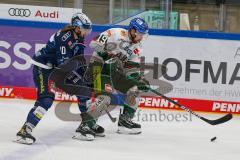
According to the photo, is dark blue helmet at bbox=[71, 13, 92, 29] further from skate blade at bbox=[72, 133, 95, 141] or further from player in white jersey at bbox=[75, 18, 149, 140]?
skate blade at bbox=[72, 133, 95, 141]

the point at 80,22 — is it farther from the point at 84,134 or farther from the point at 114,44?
the point at 84,134

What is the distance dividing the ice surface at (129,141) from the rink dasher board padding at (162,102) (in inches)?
13.1

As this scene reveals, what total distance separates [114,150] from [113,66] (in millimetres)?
1128

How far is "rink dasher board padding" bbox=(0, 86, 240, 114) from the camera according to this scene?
7.88 metres

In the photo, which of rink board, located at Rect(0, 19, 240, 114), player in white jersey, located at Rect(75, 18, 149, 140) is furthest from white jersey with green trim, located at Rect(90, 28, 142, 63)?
rink board, located at Rect(0, 19, 240, 114)

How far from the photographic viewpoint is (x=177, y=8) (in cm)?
892

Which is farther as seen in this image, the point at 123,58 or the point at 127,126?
the point at 127,126

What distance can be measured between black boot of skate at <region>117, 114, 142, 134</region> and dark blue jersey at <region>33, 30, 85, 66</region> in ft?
3.57

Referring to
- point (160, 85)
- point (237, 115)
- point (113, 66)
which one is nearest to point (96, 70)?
point (113, 66)

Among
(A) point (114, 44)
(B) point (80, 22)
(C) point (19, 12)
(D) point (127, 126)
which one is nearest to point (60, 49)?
(B) point (80, 22)

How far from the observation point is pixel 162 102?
795 cm

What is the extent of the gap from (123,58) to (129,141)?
3.02 ft

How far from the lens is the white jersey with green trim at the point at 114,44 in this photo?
237 inches

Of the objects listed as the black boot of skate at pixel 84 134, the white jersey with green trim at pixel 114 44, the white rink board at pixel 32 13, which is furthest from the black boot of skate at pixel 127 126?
the white rink board at pixel 32 13
